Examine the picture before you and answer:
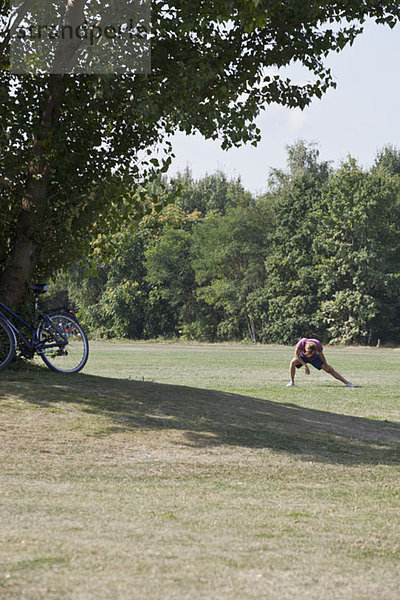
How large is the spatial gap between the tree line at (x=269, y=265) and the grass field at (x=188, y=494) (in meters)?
41.7

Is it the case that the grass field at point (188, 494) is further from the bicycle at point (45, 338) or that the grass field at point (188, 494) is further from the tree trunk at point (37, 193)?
the tree trunk at point (37, 193)

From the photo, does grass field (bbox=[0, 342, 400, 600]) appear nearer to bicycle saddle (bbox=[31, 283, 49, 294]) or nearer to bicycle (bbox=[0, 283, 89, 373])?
bicycle (bbox=[0, 283, 89, 373])

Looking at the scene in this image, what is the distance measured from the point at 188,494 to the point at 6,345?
6293mm

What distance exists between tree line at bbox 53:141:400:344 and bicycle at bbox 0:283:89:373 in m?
39.4

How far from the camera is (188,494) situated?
6762 millimetres

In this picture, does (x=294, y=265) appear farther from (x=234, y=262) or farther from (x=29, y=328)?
(x=29, y=328)

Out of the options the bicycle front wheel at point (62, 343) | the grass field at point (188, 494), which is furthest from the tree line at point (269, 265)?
the grass field at point (188, 494)

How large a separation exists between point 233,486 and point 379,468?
7.22 feet

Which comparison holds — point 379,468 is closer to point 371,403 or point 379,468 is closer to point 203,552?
point 203,552

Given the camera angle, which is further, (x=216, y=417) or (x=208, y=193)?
(x=208, y=193)

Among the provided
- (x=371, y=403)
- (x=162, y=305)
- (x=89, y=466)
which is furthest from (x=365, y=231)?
(x=89, y=466)

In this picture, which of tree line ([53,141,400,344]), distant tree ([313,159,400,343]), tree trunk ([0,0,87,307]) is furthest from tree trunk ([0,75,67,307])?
distant tree ([313,159,400,343])

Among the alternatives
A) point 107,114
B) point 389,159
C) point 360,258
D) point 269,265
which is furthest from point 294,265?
point 107,114

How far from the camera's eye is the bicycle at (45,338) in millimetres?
12086
